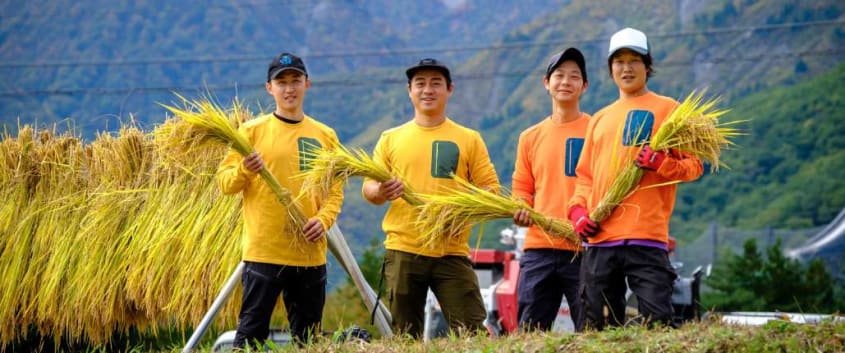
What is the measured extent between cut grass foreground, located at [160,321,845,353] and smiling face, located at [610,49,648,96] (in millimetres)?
1256

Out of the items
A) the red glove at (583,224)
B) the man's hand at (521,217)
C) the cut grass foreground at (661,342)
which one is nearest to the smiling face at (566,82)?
the man's hand at (521,217)

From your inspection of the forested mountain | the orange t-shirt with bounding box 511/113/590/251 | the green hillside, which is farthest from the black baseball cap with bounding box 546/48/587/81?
the green hillside

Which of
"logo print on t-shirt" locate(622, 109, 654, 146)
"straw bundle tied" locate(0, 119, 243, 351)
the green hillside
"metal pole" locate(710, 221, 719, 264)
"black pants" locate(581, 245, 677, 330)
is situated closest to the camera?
"black pants" locate(581, 245, 677, 330)

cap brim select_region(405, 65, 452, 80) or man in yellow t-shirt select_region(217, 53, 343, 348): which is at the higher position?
cap brim select_region(405, 65, 452, 80)

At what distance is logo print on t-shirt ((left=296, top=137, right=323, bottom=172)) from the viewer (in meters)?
5.65

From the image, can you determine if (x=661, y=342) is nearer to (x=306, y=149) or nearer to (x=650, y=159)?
(x=650, y=159)

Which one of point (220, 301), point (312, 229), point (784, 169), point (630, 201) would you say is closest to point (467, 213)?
point (312, 229)

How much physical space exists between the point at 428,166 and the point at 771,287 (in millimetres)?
9368

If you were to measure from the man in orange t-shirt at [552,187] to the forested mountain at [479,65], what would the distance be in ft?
49.5

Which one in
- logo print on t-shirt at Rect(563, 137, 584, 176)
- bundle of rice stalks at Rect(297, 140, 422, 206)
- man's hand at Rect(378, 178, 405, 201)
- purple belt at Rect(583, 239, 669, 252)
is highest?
logo print on t-shirt at Rect(563, 137, 584, 176)

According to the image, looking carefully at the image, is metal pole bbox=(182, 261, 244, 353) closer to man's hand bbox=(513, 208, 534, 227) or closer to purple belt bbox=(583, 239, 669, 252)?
man's hand bbox=(513, 208, 534, 227)

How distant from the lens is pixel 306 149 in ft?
18.6

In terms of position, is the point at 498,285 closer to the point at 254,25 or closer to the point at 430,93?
the point at 430,93

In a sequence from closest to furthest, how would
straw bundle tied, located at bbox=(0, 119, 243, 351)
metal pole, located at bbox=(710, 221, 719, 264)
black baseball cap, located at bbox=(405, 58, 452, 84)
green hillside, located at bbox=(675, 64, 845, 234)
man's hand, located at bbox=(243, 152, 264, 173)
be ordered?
man's hand, located at bbox=(243, 152, 264, 173), black baseball cap, located at bbox=(405, 58, 452, 84), straw bundle tied, located at bbox=(0, 119, 243, 351), metal pole, located at bbox=(710, 221, 719, 264), green hillside, located at bbox=(675, 64, 845, 234)
